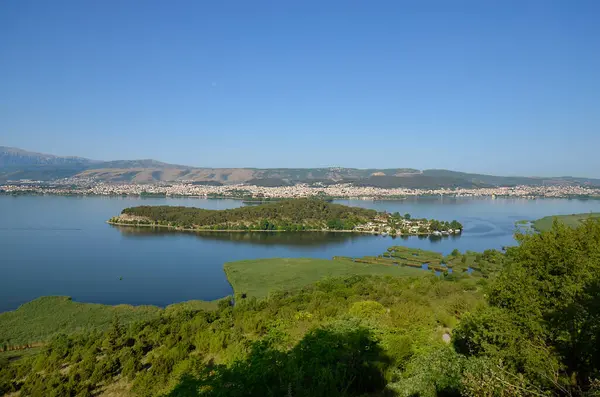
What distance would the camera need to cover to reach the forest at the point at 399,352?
3.19 metres

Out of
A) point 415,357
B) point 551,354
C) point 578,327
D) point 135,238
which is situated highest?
point 578,327

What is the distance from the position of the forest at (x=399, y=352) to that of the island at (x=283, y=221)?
23170 millimetres

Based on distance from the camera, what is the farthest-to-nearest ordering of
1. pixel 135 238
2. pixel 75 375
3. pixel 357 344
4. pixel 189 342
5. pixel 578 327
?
pixel 135 238 < pixel 189 342 < pixel 75 375 < pixel 357 344 < pixel 578 327

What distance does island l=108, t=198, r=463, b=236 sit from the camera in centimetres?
3083

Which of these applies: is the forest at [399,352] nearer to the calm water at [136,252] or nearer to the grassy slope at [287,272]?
the calm water at [136,252]

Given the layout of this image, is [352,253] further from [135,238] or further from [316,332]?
[316,332]

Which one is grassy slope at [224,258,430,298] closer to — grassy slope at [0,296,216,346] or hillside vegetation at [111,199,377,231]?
grassy slope at [0,296,216,346]

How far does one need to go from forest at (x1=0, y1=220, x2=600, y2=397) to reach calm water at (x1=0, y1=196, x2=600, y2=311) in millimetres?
6423

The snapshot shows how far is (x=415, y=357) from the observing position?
4508 mm

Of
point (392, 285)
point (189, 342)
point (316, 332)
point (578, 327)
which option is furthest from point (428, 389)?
point (392, 285)

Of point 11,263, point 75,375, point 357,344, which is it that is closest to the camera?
point 357,344

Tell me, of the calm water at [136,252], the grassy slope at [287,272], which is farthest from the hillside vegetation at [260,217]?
the grassy slope at [287,272]

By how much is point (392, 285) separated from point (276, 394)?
342 inches

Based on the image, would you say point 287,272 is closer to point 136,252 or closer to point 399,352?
point 136,252
